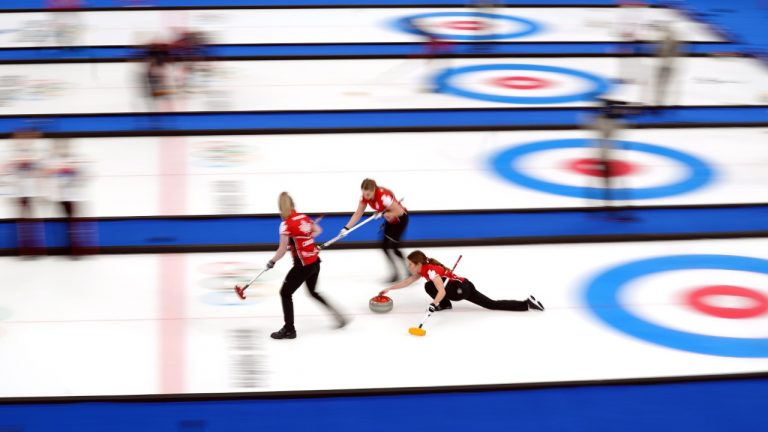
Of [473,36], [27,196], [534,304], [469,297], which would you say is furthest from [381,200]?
[473,36]

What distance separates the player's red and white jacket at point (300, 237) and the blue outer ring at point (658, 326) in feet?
9.03

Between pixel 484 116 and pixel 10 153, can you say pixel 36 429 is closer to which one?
pixel 10 153

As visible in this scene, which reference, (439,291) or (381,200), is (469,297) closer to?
(439,291)

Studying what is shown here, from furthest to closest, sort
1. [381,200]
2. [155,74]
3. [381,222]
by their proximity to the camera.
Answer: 1. [155,74]
2. [381,222]
3. [381,200]

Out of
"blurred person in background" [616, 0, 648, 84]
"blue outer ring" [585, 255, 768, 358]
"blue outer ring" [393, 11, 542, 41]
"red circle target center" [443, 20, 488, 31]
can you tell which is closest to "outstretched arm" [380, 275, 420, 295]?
"blue outer ring" [585, 255, 768, 358]

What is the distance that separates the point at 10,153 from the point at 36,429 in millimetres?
6304

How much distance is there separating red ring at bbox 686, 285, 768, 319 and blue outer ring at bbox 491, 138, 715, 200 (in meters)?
2.26

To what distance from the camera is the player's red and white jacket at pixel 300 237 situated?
777 cm

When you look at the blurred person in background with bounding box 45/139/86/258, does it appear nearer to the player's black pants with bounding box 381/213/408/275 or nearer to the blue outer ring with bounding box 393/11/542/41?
the player's black pants with bounding box 381/213/408/275

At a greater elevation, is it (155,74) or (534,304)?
(155,74)

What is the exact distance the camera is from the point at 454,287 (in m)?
8.42

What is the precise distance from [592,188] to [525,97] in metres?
3.46

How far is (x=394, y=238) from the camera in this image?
29.3 feet

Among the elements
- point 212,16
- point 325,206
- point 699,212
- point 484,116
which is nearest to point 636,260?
point 699,212
